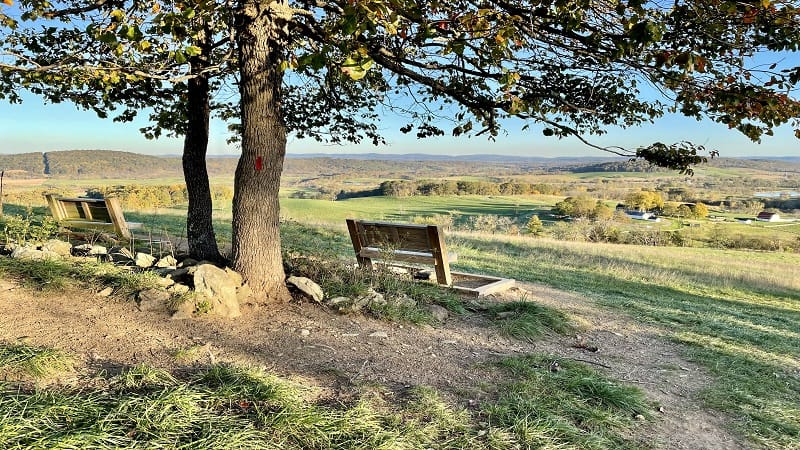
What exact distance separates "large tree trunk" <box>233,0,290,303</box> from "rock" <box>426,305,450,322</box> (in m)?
1.54

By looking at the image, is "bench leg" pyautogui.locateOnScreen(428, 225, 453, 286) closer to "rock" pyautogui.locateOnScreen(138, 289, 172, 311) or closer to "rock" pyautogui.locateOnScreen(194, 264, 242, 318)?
"rock" pyautogui.locateOnScreen(194, 264, 242, 318)

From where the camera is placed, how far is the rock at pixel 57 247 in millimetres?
6395

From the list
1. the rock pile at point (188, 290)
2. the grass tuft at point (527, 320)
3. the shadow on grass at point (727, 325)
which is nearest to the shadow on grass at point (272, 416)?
the shadow on grass at point (727, 325)

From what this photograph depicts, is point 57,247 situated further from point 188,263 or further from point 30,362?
point 30,362

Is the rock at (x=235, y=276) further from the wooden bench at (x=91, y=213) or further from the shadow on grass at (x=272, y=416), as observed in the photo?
the wooden bench at (x=91, y=213)

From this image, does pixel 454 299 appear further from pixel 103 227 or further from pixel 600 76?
pixel 103 227

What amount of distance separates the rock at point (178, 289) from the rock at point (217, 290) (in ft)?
0.38

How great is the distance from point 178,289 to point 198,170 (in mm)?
2481

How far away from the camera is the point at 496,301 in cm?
688

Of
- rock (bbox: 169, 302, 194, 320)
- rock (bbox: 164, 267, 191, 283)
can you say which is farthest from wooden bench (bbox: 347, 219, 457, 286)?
rock (bbox: 169, 302, 194, 320)

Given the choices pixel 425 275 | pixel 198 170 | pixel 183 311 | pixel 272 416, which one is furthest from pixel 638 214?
pixel 272 416

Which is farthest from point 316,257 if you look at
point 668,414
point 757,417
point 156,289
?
point 757,417

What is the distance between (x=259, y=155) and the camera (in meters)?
5.38

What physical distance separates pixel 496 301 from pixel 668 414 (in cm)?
294
